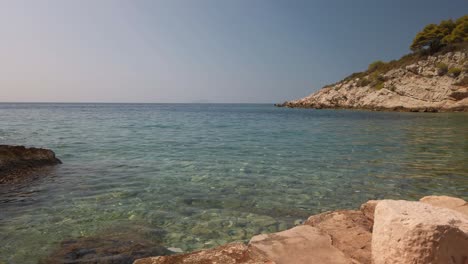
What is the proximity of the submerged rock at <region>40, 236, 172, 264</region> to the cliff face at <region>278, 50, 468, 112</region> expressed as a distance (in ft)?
216

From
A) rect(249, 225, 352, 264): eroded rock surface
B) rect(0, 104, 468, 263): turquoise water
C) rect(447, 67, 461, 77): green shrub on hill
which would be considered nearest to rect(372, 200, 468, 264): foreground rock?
rect(249, 225, 352, 264): eroded rock surface

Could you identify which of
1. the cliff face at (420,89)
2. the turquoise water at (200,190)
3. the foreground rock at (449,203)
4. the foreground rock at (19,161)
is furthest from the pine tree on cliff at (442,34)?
the foreground rock at (19,161)

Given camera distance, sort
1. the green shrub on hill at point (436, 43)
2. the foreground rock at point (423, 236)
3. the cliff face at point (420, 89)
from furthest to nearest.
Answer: the green shrub on hill at point (436, 43) → the cliff face at point (420, 89) → the foreground rock at point (423, 236)

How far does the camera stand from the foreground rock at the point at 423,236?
2.89 m

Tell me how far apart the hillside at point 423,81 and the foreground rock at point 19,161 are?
65.0 meters

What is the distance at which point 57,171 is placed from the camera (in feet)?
34.1

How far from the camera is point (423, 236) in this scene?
9.53ft

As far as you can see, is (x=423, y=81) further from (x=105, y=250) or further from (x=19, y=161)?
(x=105, y=250)

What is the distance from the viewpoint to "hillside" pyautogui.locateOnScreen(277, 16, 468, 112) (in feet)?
194

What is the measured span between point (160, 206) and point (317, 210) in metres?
3.86

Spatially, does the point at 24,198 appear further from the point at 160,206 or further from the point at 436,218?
the point at 436,218

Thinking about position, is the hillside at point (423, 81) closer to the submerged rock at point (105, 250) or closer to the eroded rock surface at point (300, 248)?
the eroded rock surface at point (300, 248)

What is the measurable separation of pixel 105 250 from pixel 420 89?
74.1 meters

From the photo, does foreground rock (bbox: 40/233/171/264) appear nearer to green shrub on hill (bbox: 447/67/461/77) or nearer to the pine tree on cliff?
green shrub on hill (bbox: 447/67/461/77)
